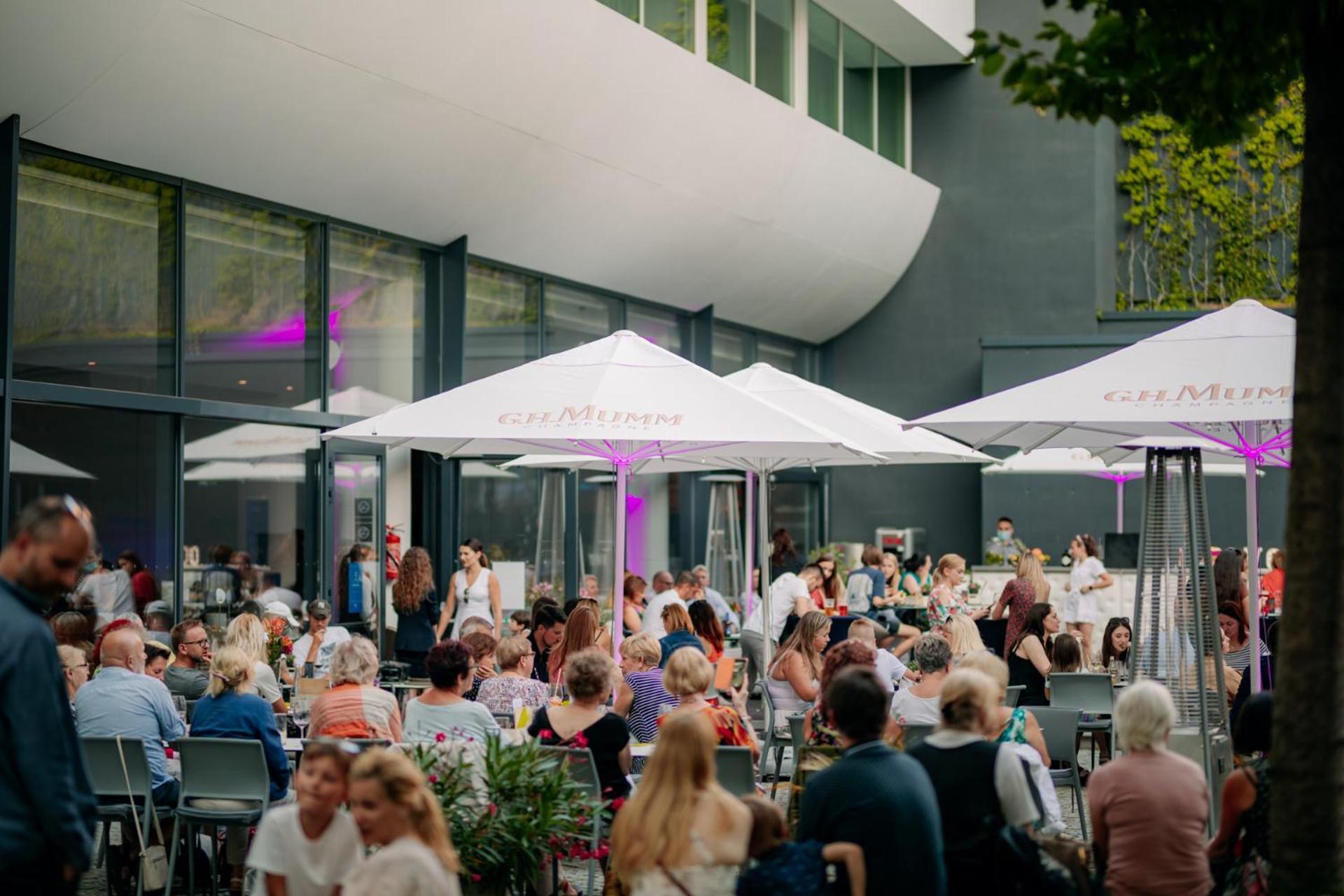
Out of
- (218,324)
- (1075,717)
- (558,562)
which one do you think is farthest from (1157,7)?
(558,562)

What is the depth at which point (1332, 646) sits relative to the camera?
4.51 m

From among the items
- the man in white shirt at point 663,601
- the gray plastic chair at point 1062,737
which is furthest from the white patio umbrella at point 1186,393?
the man in white shirt at point 663,601

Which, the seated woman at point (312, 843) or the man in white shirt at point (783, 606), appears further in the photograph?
the man in white shirt at point (783, 606)

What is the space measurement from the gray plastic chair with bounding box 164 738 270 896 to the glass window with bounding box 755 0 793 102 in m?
13.4

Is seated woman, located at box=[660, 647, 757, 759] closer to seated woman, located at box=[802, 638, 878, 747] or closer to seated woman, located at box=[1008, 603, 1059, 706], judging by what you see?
seated woman, located at box=[802, 638, 878, 747]

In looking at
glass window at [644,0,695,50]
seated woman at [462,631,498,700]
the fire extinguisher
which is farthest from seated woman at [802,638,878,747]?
glass window at [644,0,695,50]

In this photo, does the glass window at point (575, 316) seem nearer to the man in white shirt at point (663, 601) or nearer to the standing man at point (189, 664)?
the man in white shirt at point (663, 601)

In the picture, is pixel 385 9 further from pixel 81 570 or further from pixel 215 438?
pixel 81 570

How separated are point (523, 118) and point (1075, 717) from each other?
327 inches

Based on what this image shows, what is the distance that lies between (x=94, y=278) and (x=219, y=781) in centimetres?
568

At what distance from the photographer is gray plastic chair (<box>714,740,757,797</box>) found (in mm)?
6844

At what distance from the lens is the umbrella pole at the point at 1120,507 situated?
1945 centimetres

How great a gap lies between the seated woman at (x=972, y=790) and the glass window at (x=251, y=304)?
8757 millimetres

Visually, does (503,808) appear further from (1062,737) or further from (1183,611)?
(1183,611)
